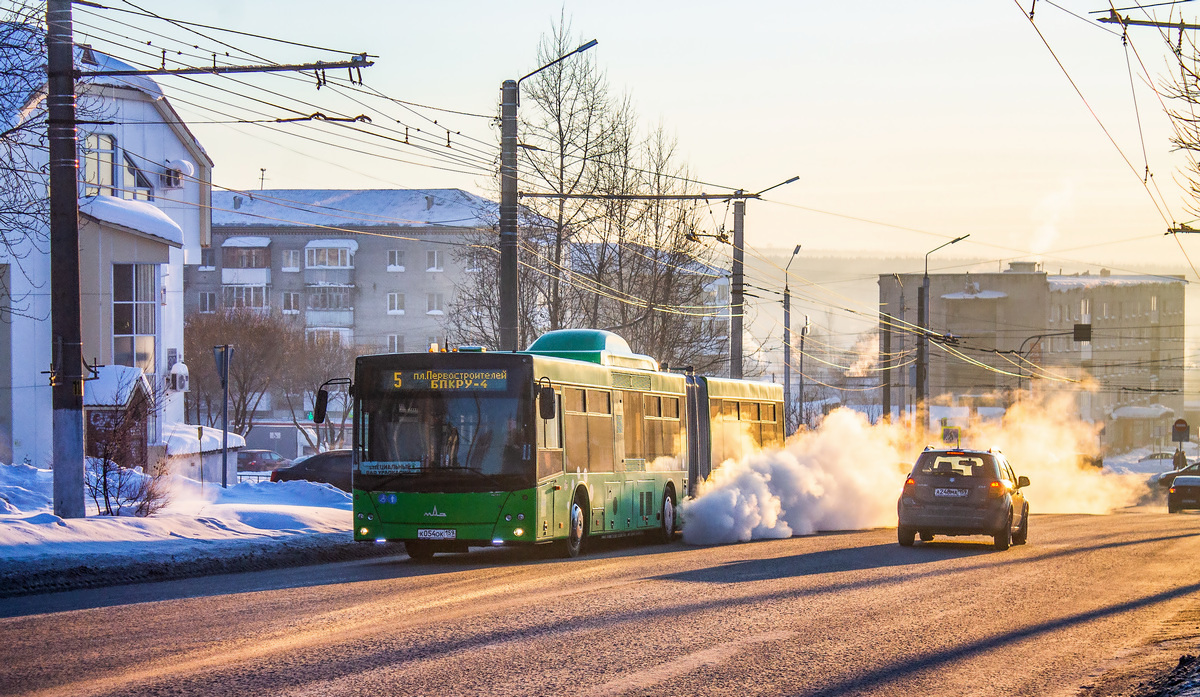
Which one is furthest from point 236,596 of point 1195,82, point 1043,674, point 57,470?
point 1195,82

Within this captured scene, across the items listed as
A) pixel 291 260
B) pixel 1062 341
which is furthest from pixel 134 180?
pixel 1062 341

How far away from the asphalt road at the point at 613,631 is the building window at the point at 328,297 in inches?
3316

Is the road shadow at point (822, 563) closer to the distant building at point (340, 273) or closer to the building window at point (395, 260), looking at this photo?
the distant building at point (340, 273)

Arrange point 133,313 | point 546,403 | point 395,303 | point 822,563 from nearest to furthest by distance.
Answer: point 822,563
point 546,403
point 133,313
point 395,303

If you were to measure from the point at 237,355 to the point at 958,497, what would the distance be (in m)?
48.5

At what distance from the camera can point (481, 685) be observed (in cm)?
810

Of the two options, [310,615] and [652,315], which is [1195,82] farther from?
[652,315]

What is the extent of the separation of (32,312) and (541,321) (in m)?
15.2

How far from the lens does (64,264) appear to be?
16.8 meters

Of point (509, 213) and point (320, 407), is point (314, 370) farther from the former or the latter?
point (320, 407)

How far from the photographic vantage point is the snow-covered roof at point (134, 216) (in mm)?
36469

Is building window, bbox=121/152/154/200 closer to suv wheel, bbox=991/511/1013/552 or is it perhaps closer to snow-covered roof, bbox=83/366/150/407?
snow-covered roof, bbox=83/366/150/407

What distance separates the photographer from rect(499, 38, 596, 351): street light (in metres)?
24.1

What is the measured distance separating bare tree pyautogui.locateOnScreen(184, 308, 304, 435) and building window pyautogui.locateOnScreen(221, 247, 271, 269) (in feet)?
95.6
